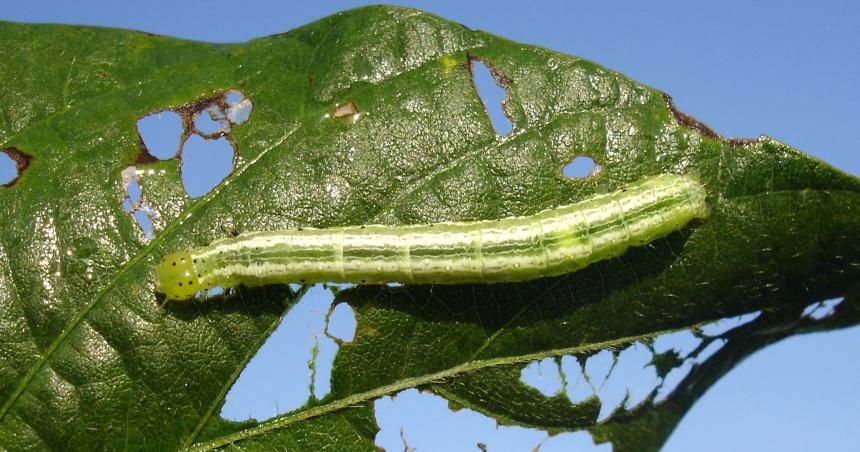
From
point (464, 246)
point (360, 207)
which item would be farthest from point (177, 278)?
point (464, 246)

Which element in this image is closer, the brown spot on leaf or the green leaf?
the green leaf

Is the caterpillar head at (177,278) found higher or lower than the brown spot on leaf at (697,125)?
lower

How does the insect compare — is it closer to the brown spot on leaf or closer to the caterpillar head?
the caterpillar head

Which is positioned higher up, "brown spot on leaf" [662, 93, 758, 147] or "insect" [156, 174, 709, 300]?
"brown spot on leaf" [662, 93, 758, 147]

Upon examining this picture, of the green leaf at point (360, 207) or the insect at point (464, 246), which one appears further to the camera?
the insect at point (464, 246)

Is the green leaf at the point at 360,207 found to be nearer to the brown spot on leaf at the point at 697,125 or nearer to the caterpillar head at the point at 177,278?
the brown spot on leaf at the point at 697,125

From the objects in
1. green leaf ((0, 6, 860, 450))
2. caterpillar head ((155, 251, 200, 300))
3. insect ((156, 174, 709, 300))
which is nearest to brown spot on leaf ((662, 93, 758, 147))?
green leaf ((0, 6, 860, 450))

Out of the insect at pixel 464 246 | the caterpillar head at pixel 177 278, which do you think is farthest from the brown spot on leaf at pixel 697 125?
the caterpillar head at pixel 177 278
